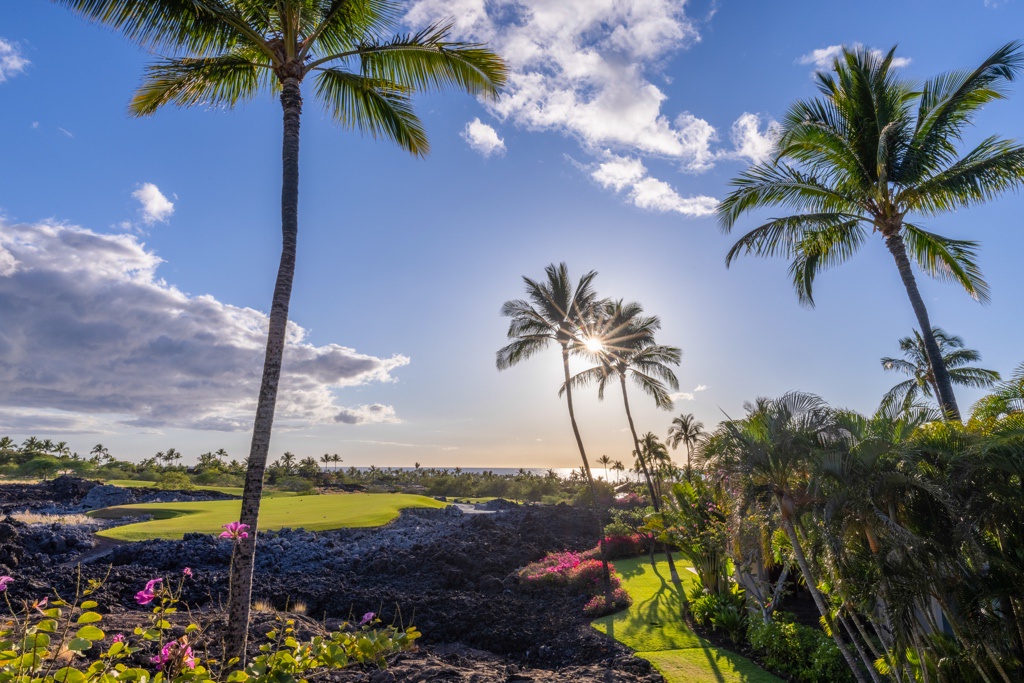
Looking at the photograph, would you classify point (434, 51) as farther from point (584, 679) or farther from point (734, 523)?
point (584, 679)

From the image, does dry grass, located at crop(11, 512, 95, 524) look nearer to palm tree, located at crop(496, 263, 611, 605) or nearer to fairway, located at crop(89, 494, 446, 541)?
fairway, located at crop(89, 494, 446, 541)

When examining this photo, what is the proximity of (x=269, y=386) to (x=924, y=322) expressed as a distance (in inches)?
503

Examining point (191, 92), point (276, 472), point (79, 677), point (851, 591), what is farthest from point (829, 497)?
point (276, 472)

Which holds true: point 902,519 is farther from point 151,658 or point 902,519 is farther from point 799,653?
point 151,658

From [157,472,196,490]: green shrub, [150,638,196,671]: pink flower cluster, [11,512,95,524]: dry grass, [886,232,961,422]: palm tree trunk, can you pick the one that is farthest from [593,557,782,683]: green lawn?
[157,472,196,490]: green shrub

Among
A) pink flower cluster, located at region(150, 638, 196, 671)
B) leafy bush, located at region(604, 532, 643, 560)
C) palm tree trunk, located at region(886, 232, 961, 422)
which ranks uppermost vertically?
palm tree trunk, located at region(886, 232, 961, 422)

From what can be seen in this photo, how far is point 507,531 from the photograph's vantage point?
20750 mm

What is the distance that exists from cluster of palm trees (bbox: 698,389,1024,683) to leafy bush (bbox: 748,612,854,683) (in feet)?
2.91

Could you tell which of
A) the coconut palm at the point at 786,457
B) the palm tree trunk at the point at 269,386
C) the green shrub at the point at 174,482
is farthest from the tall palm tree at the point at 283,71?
the green shrub at the point at 174,482

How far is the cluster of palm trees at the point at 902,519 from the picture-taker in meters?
6.41

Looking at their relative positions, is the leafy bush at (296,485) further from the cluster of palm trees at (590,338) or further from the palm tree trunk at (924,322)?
the palm tree trunk at (924,322)

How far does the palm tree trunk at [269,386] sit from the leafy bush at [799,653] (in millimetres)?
8758

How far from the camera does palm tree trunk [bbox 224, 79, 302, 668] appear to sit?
545cm

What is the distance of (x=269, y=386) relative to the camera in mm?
6191
